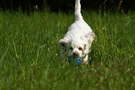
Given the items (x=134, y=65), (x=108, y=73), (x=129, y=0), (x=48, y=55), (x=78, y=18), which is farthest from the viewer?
(x=129, y=0)

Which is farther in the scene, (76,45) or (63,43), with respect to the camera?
(63,43)

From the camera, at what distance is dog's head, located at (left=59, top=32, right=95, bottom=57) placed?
3.39 meters

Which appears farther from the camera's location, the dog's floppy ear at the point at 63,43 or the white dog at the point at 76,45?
the dog's floppy ear at the point at 63,43

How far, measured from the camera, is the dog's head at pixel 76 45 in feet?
11.1

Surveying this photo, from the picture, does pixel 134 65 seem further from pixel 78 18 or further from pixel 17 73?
pixel 78 18

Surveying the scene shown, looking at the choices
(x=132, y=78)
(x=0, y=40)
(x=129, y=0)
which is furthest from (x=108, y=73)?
(x=129, y=0)

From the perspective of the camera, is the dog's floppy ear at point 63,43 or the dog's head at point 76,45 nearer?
the dog's head at point 76,45

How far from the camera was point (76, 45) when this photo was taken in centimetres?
348

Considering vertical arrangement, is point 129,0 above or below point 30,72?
below

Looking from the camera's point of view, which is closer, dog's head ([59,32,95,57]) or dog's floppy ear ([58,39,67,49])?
dog's head ([59,32,95,57])

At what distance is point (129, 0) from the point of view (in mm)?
11930

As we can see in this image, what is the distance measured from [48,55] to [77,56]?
465 mm

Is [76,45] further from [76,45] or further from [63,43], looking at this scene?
[63,43]

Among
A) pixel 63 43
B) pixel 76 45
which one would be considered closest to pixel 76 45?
pixel 76 45
